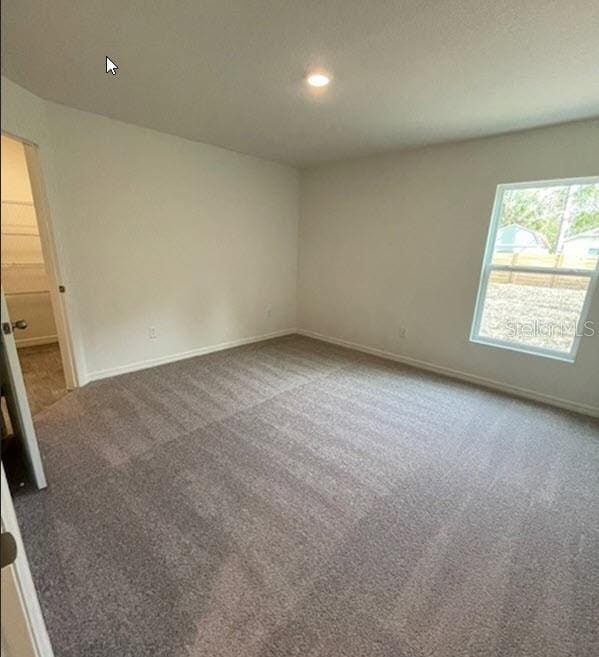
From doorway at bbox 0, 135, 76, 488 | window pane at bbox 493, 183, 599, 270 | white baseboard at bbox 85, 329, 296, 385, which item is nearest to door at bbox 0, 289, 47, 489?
doorway at bbox 0, 135, 76, 488

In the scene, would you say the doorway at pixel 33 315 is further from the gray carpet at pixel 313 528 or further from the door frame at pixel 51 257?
the gray carpet at pixel 313 528

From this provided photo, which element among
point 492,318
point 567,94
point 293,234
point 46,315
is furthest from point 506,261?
point 46,315

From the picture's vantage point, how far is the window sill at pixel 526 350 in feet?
9.80

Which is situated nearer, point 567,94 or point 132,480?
point 132,480

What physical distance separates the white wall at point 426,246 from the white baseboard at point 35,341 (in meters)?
3.58

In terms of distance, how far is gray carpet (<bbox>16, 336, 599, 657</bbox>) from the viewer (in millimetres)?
1221

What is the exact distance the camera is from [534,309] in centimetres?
316

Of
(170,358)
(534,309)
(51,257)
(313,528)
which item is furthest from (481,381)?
(51,257)

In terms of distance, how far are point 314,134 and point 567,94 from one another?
1957mm

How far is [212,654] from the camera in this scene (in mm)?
1132

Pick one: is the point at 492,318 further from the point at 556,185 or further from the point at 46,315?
the point at 46,315

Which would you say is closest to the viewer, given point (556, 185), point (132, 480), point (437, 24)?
point (437, 24)

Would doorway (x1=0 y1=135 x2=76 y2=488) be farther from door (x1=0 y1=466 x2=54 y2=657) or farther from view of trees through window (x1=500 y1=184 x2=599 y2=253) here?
view of trees through window (x1=500 y1=184 x2=599 y2=253)

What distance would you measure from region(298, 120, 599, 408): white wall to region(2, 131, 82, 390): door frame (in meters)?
3.09
